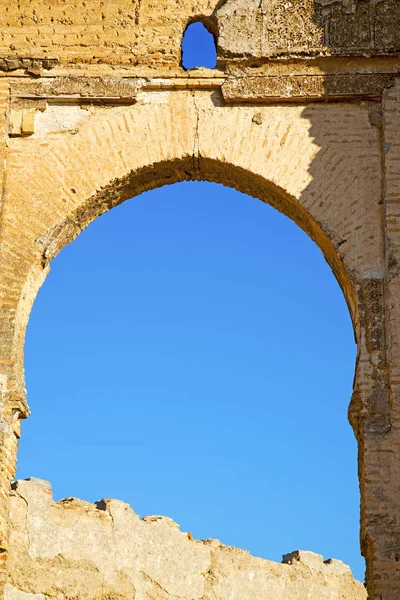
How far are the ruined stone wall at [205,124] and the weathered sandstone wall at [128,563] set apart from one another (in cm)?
247

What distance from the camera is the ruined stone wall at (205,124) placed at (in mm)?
9195

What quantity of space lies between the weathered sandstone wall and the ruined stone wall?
8.11 ft

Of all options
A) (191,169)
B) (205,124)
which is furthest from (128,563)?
(205,124)

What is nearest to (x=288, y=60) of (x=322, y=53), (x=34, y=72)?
(x=322, y=53)

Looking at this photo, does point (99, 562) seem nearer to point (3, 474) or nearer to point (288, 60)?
point (3, 474)

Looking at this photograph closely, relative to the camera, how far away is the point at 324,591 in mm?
13430

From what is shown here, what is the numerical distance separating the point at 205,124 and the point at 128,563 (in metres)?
4.68

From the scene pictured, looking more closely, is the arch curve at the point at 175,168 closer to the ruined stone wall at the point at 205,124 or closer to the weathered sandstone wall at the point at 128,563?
the ruined stone wall at the point at 205,124

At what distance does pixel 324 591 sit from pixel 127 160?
603 cm

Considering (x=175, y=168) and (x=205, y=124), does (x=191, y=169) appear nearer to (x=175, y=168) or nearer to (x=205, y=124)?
(x=175, y=168)

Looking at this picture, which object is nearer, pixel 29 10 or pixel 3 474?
pixel 3 474

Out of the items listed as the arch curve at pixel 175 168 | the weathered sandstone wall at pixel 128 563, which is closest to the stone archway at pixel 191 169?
the arch curve at pixel 175 168

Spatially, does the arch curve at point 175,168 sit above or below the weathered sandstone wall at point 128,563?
above

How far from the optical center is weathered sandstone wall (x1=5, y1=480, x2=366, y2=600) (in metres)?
11.2
